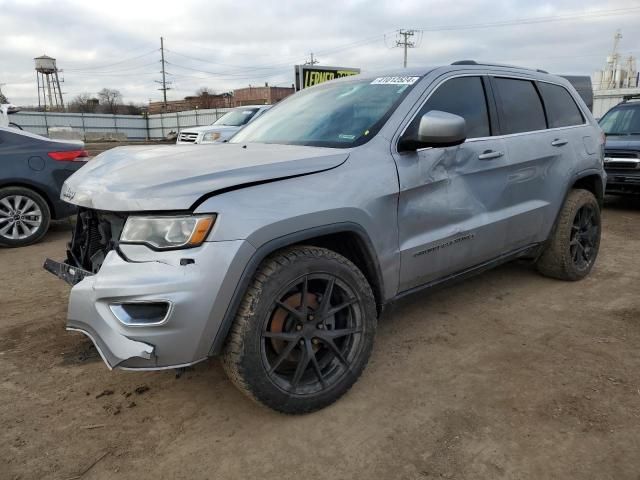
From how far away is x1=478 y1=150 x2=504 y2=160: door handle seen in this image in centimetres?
335

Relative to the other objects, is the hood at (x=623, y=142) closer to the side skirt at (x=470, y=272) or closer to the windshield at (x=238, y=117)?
the side skirt at (x=470, y=272)

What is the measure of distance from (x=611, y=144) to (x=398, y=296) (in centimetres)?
689

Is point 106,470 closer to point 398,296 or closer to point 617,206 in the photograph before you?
point 398,296

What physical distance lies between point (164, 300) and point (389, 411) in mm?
1285

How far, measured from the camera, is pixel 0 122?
9.16m

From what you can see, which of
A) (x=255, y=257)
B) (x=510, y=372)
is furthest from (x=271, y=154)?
(x=510, y=372)

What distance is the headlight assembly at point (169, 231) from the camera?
2.17 metres

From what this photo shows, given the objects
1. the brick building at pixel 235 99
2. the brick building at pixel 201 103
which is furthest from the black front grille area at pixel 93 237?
the brick building at pixel 201 103

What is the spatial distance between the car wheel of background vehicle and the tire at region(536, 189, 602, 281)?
5.64 meters

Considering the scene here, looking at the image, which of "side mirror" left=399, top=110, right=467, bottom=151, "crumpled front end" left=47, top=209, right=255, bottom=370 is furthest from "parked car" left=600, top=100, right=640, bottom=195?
"crumpled front end" left=47, top=209, right=255, bottom=370

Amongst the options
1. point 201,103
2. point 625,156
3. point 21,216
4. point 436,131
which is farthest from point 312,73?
point 201,103

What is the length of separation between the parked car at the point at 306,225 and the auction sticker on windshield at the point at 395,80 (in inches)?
0.5

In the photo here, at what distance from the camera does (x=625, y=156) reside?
7.82m

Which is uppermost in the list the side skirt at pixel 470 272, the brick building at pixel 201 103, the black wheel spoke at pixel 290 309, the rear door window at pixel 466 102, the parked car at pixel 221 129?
the brick building at pixel 201 103
